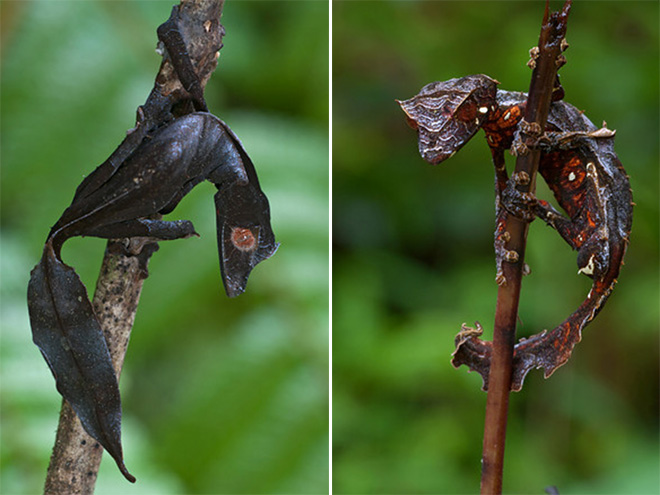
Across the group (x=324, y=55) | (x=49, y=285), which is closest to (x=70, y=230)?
(x=49, y=285)

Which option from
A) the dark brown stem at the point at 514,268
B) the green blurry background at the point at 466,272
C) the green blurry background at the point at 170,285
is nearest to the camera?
the dark brown stem at the point at 514,268

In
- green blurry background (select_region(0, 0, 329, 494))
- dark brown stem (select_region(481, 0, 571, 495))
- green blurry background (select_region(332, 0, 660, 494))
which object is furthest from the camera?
green blurry background (select_region(332, 0, 660, 494))

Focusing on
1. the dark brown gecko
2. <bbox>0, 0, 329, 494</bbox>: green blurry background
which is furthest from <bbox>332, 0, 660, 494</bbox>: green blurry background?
the dark brown gecko

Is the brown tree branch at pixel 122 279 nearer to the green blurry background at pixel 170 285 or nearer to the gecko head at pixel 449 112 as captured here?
the gecko head at pixel 449 112

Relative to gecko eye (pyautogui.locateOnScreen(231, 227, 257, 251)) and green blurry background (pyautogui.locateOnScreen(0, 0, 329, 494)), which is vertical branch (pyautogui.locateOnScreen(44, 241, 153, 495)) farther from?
green blurry background (pyautogui.locateOnScreen(0, 0, 329, 494))

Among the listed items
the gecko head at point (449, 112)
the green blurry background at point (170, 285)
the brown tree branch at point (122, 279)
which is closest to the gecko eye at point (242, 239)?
the brown tree branch at point (122, 279)

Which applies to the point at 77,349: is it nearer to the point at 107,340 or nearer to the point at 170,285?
the point at 107,340

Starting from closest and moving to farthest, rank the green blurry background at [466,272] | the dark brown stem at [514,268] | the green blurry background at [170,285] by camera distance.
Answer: the dark brown stem at [514,268], the green blurry background at [170,285], the green blurry background at [466,272]
